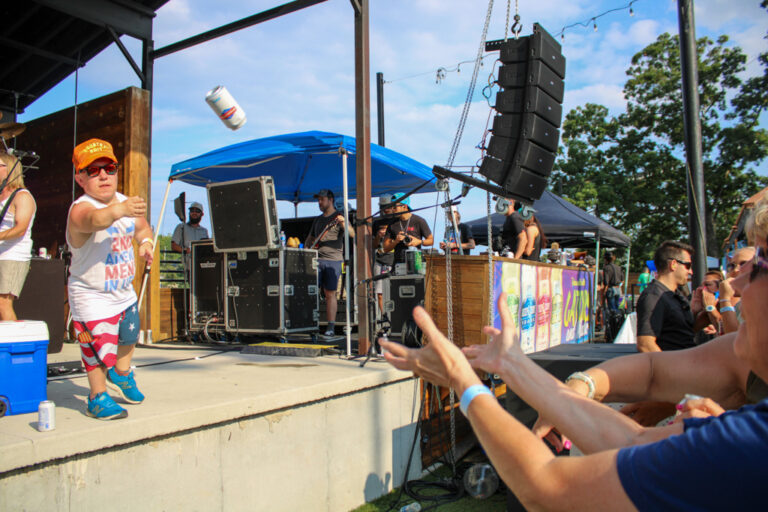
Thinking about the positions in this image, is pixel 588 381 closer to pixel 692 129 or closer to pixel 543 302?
pixel 543 302

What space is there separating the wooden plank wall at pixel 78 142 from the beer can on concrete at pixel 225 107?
1763mm

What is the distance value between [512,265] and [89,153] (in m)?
3.78

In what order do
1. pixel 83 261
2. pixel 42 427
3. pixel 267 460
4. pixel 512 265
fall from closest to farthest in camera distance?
pixel 42 427 < pixel 83 261 < pixel 267 460 < pixel 512 265

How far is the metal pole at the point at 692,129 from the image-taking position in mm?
6891

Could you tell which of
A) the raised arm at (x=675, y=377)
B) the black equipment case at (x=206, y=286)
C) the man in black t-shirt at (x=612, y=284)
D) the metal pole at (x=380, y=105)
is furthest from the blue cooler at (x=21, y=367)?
the man in black t-shirt at (x=612, y=284)

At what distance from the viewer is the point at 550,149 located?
18.0ft

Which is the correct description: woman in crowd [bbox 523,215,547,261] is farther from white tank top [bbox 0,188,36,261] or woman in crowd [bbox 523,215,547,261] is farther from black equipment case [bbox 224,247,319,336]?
white tank top [bbox 0,188,36,261]

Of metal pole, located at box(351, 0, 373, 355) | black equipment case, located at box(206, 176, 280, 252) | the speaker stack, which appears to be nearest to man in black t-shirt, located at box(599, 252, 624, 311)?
the speaker stack

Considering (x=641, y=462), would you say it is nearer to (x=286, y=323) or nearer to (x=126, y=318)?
(x=126, y=318)

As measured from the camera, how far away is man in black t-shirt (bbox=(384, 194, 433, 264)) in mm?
6828

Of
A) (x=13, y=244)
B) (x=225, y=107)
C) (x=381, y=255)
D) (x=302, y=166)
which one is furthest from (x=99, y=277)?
(x=302, y=166)

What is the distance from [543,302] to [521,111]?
7.90 feet

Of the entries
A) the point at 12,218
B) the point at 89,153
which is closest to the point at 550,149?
the point at 89,153

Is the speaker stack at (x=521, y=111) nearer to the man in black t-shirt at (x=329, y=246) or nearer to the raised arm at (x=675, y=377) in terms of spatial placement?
the man in black t-shirt at (x=329, y=246)
